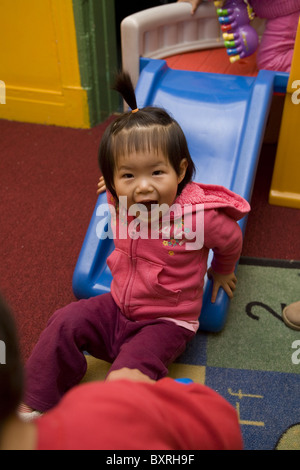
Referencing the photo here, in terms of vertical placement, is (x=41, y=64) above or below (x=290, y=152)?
above

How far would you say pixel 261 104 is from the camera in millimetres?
1373

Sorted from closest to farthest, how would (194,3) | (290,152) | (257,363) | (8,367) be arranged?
(8,367), (257,363), (290,152), (194,3)

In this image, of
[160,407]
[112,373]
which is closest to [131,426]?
[160,407]

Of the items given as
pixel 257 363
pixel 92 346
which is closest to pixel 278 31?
pixel 257 363

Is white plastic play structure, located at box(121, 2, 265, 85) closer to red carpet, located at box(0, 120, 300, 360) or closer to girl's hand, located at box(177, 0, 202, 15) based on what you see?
girl's hand, located at box(177, 0, 202, 15)

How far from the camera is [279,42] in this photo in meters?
1.57

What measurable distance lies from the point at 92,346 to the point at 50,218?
0.68m

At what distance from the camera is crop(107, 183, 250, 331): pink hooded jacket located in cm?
97

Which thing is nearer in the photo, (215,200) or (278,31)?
(215,200)

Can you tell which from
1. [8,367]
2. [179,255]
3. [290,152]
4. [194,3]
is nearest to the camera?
[8,367]

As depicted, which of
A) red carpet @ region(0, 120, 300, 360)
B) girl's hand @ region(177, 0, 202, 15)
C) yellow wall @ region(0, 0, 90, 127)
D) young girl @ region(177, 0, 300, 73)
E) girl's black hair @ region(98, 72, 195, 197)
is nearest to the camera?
girl's black hair @ region(98, 72, 195, 197)

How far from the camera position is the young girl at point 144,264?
2.95 ft

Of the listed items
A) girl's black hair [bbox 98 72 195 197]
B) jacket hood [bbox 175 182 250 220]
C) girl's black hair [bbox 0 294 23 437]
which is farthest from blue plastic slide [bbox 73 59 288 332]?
girl's black hair [bbox 0 294 23 437]

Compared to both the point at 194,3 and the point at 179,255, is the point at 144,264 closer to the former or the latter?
the point at 179,255
